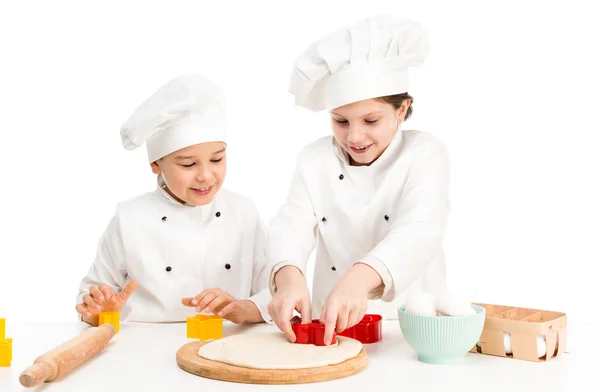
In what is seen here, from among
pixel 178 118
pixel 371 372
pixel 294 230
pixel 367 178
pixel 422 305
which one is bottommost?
pixel 371 372

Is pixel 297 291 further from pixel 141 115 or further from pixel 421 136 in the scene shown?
pixel 141 115

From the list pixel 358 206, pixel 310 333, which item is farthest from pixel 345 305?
pixel 358 206

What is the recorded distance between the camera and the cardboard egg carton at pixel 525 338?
1214 mm

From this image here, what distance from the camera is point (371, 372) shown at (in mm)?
1154

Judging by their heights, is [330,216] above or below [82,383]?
above

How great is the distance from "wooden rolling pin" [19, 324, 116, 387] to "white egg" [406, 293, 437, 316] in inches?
20.9

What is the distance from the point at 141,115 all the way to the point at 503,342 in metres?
0.97

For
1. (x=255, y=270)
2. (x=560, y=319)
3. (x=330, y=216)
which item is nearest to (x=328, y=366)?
(x=560, y=319)

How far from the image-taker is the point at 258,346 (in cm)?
124

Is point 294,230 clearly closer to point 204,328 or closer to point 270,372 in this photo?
point 204,328

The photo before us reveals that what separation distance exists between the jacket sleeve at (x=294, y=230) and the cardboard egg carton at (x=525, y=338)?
41 centimetres

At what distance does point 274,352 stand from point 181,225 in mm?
715

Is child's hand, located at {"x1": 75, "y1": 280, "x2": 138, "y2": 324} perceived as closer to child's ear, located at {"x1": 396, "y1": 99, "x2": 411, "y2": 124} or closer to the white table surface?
the white table surface

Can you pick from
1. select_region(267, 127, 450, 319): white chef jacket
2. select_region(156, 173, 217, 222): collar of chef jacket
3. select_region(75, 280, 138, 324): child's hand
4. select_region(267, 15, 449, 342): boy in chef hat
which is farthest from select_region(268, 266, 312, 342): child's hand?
select_region(156, 173, 217, 222): collar of chef jacket
